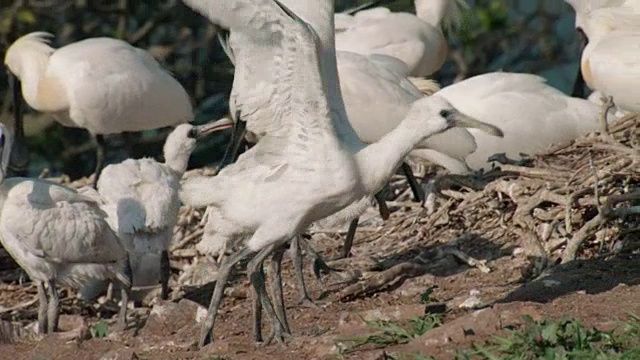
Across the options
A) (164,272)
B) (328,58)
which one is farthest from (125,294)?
(328,58)

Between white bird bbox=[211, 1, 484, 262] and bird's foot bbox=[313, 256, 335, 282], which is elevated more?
white bird bbox=[211, 1, 484, 262]

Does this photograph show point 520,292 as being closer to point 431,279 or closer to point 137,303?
point 431,279

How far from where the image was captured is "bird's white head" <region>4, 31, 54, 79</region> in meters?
13.8

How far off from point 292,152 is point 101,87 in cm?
520

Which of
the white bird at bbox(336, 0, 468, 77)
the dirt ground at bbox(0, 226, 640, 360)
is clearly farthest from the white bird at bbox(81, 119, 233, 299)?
the white bird at bbox(336, 0, 468, 77)

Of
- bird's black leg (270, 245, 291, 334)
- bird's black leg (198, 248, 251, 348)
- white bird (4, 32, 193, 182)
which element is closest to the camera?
bird's black leg (198, 248, 251, 348)

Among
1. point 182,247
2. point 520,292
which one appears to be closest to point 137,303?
point 182,247

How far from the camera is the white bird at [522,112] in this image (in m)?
11.8

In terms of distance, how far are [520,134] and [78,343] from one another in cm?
440

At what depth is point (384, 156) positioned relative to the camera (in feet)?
26.4

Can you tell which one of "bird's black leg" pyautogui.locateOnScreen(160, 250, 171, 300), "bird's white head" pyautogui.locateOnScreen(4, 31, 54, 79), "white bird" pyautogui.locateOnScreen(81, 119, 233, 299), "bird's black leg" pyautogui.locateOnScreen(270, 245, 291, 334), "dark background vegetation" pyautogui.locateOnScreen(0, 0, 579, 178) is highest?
"bird's black leg" pyautogui.locateOnScreen(270, 245, 291, 334)

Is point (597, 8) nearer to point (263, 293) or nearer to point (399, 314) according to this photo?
point (263, 293)

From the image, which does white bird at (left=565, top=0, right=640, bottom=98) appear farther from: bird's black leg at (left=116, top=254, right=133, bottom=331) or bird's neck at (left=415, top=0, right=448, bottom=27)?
bird's black leg at (left=116, top=254, right=133, bottom=331)

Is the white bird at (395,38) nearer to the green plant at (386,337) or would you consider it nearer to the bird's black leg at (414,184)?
the bird's black leg at (414,184)
